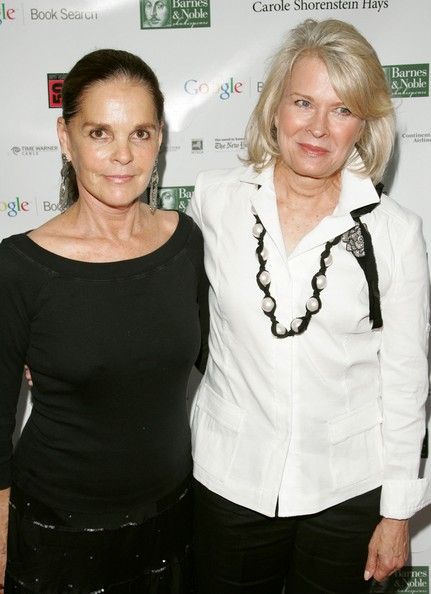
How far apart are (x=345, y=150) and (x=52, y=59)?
1.11 meters

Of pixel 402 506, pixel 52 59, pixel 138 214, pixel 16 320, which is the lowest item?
pixel 402 506

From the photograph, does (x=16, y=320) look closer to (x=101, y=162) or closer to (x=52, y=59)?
(x=101, y=162)

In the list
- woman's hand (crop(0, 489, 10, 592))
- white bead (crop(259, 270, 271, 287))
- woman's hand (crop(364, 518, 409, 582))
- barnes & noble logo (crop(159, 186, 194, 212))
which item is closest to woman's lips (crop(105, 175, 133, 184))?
white bead (crop(259, 270, 271, 287))

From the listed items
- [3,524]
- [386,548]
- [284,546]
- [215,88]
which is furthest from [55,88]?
[386,548]

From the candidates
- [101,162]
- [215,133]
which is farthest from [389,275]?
[215,133]

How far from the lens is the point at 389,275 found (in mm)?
1609

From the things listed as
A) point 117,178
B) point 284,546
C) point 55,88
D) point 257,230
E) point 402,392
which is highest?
point 55,88

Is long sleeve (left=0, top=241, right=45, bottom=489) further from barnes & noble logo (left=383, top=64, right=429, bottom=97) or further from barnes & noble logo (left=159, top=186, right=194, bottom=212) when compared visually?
barnes & noble logo (left=383, top=64, right=429, bottom=97)

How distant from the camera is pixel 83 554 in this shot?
159 centimetres

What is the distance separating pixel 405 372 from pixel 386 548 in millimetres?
432

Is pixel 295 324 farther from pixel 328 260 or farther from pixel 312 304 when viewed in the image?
pixel 328 260

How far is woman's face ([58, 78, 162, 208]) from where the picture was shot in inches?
58.2

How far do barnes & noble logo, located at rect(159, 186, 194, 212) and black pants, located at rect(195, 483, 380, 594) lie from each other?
3.25ft

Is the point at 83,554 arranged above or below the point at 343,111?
below
